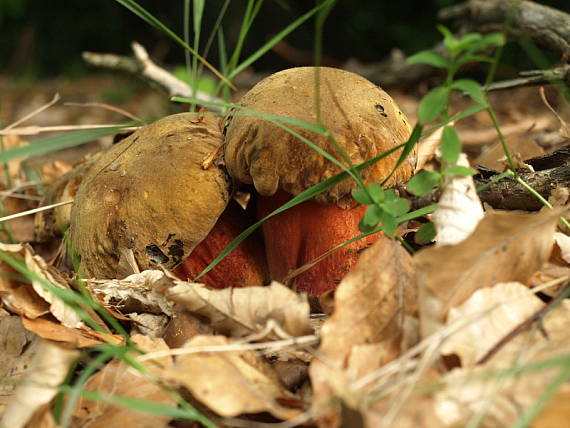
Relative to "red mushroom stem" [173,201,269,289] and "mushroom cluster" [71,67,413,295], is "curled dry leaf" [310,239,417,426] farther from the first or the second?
"red mushroom stem" [173,201,269,289]

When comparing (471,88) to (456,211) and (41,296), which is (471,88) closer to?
(456,211)

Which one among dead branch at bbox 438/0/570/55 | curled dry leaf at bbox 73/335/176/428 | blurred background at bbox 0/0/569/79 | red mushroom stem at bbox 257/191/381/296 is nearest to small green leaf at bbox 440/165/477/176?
red mushroom stem at bbox 257/191/381/296

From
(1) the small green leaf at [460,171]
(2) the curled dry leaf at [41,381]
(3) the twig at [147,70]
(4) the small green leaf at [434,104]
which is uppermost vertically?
(4) the small green leaf at [434,104]

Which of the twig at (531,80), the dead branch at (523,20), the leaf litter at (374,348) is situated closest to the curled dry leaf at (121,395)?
the leaf litter at (374,348)

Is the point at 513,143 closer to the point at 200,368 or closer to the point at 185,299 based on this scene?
the point at 185,299

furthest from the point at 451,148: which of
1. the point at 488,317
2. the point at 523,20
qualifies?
the point at 523,20

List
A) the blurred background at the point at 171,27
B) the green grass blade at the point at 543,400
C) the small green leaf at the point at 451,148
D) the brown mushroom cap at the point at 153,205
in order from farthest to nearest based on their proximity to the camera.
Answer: the blurred background at the point at 171,27 < the brown mushroom cap at the point at 153,205 < the small green leaf at the point at 451,148 < the green grass blade at the point at 543,400

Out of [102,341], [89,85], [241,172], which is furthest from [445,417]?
[89,85]

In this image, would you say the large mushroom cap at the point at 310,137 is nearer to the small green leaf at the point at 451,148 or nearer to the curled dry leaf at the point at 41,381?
the small green leaf at the point at 451,148
